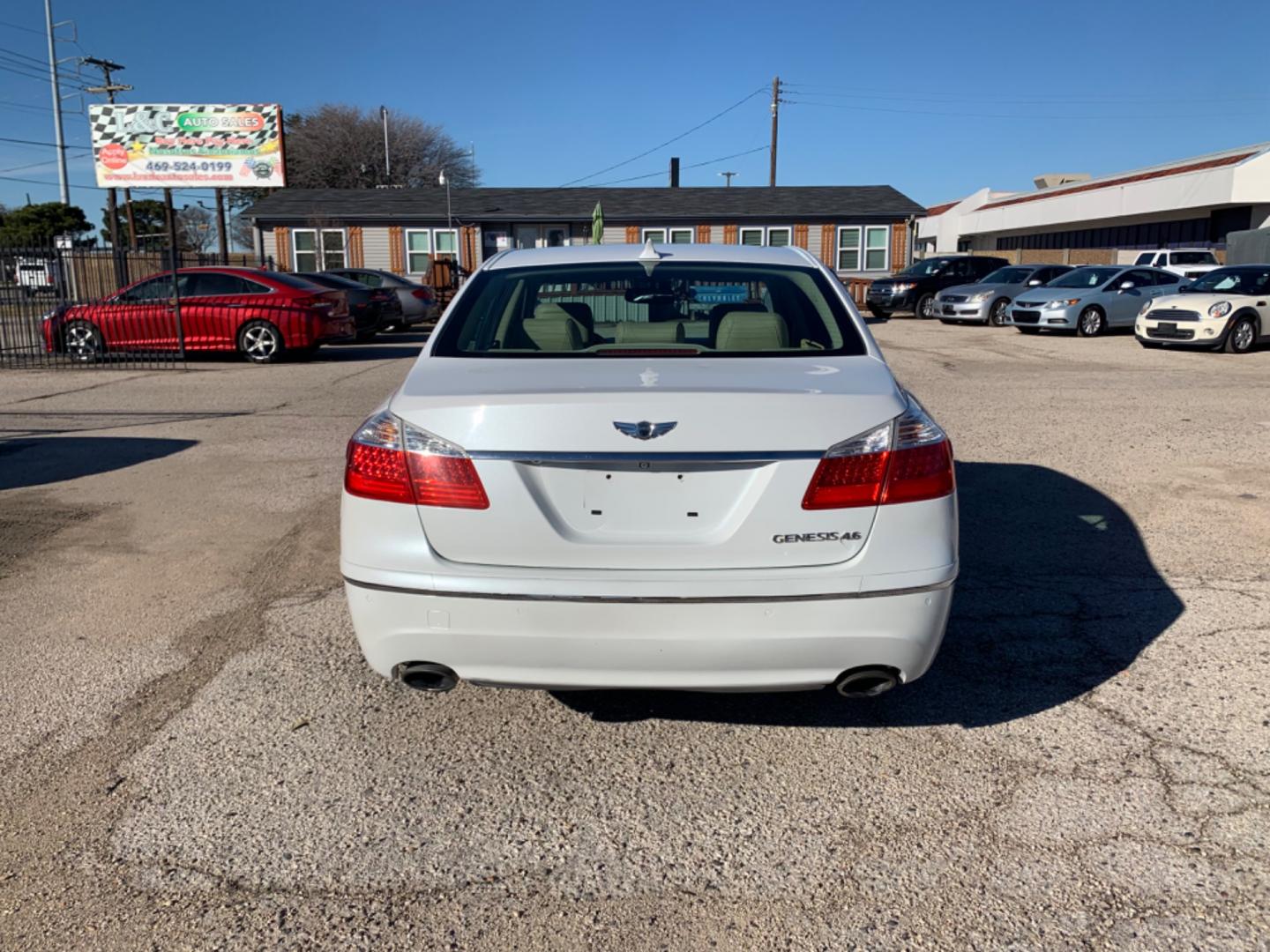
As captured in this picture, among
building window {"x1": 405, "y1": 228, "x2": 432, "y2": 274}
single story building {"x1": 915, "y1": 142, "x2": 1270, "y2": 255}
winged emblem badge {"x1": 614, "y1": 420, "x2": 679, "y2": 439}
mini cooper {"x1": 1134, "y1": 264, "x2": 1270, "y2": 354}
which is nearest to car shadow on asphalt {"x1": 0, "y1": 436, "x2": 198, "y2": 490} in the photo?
winged emblem badge {"x1": 614, "y1": 420, "x2": 679, "y2": 439}

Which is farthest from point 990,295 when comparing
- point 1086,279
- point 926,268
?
point 926,268

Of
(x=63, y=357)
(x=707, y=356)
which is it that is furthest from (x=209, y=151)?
(x=707, y=356)

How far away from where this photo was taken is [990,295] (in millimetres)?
24172

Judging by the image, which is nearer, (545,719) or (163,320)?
(545,719)

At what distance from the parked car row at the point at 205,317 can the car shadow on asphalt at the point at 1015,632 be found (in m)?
12.3

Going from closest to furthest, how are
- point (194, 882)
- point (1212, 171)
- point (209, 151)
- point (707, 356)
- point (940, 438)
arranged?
point (194, 882) → point (940, 438) → point (707, 356) → point (209, 151) → point (1212, 171)

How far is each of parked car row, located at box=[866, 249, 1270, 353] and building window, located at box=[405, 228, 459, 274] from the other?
14.6m

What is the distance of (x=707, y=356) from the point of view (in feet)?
11.6

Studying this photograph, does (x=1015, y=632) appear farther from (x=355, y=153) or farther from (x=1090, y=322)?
(x=355, y=153)

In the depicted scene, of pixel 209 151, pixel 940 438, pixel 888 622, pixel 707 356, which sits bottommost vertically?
pixel 888 622

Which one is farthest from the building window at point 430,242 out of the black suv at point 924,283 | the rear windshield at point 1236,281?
the rear windshield at point 1236,281

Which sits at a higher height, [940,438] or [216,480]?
[940,438]

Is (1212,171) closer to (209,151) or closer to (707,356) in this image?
(209,151)

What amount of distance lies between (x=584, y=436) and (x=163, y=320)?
15277 millimetres
